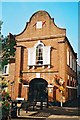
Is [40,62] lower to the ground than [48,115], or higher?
higher

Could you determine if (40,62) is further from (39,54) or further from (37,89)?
(37,89)

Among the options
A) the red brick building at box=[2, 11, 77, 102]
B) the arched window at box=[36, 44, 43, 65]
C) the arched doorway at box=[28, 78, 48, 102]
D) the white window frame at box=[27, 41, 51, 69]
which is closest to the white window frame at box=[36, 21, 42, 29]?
the red brick building at box=[2, 11, 77, 102]

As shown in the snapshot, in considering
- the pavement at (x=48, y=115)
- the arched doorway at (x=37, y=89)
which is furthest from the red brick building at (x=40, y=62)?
the pavement at (x=48, y=115)

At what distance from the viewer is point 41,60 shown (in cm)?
1567

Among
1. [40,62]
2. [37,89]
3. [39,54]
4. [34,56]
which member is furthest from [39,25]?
[37,89]

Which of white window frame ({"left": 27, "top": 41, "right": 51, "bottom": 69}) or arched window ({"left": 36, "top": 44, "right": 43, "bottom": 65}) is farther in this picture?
arched window ({"left": 36, "top": 44, "right": 43, "bottom": 65})

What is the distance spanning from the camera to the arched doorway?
51.4ft

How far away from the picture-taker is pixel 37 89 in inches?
626

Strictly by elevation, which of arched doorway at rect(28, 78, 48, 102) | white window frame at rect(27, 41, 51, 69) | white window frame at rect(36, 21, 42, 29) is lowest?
arched doorway at rect(28, 78, 48, 102)

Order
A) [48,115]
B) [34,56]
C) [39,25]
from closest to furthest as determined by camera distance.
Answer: [48,115] < [34,56] < [39,25]

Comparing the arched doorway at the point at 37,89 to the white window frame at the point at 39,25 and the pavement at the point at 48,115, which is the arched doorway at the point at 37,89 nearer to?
the white window frame at the point at 39,25

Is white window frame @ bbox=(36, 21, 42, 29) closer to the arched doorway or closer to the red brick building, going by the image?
the red brick building

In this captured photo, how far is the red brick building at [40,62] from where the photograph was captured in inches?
593

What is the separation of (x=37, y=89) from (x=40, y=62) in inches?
81.1
